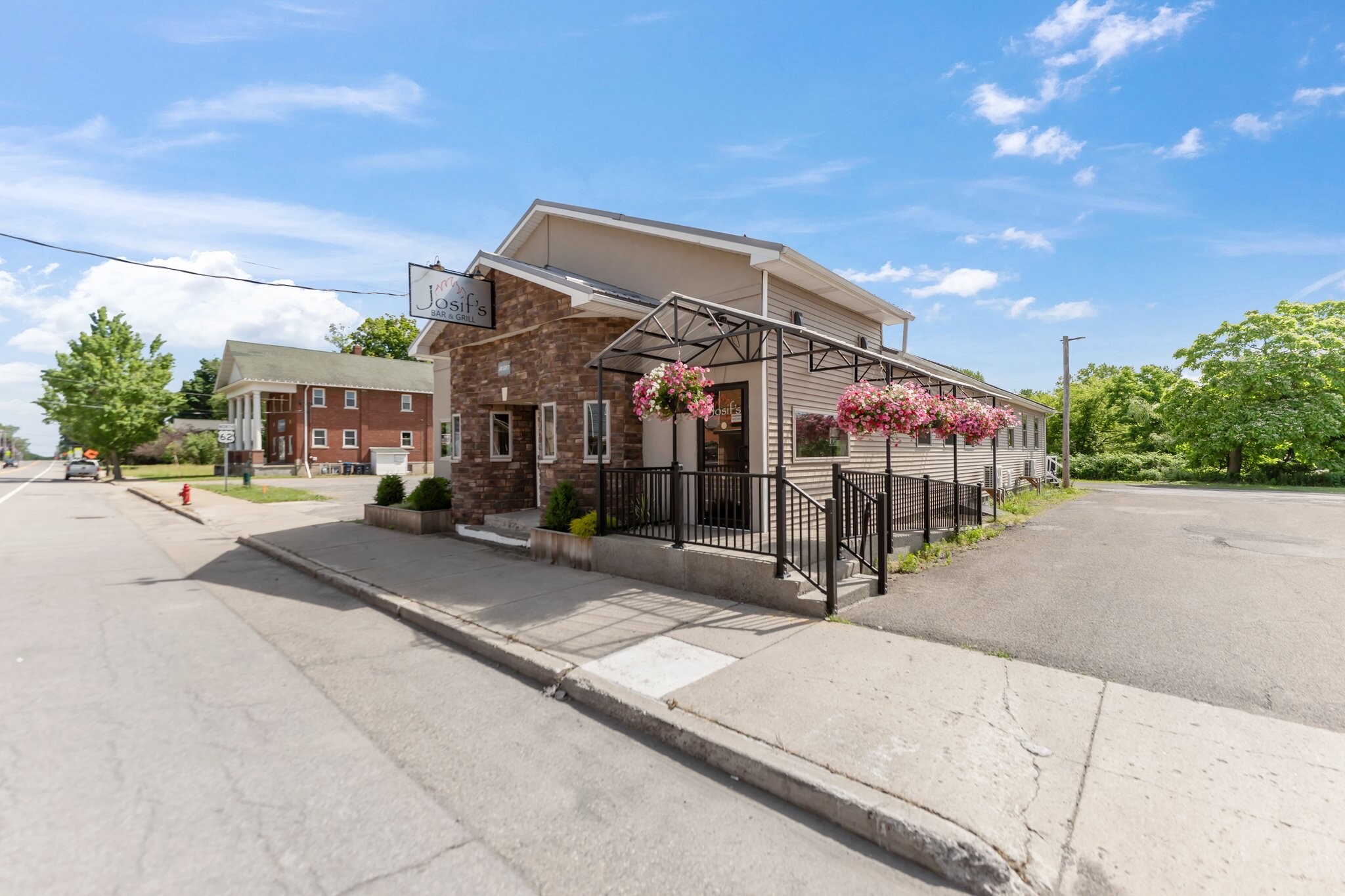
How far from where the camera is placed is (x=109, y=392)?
112 ft

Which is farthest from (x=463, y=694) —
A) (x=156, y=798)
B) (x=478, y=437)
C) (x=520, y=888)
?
(x=478, y=437)

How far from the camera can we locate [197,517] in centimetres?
1634

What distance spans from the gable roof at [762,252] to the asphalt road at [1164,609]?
5.01 metres

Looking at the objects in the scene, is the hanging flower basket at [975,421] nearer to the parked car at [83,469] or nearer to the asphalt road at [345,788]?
the asphalt road at [345,788]

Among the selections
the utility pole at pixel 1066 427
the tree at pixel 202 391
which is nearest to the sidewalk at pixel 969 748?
the utility pole at pixel 1066 427

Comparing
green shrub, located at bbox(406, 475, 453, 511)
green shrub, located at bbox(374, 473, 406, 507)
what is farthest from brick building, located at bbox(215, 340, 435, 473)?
green shrub, located at bbox(406, 475, 453, 511)

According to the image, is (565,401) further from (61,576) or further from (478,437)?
(61,576)

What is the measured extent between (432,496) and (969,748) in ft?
38.1

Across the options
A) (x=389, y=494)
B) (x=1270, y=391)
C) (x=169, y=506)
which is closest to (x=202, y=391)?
(x=169, y=506)

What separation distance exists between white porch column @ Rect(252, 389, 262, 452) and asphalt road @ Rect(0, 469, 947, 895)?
3679 cm

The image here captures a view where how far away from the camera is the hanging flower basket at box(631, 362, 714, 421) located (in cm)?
717

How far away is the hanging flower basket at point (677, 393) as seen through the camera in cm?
717

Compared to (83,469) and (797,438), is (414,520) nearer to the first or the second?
(797,438)

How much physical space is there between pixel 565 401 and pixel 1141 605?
8.21 meters
